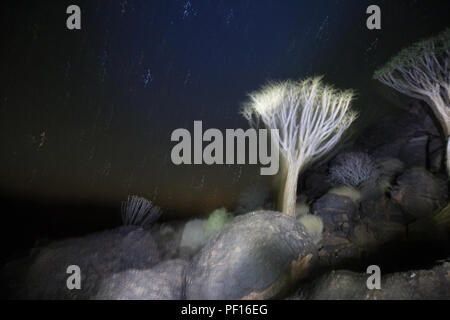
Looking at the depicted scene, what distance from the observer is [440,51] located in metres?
5.33

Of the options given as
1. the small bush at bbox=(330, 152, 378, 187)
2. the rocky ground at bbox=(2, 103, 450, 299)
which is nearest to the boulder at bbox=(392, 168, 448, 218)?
the rocky ground at bbox=(2, 103, 450, 299)

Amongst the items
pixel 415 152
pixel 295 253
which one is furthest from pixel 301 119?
pixel 415 152

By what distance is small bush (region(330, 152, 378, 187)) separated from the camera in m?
6.80

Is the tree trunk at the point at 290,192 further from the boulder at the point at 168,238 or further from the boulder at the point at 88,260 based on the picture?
the boulder at the point at 88,260

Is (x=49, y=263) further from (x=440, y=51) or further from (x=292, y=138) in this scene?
(x=440, y=51)

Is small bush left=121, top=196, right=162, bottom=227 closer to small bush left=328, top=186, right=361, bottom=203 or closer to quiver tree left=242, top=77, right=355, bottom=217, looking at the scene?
quiver tree left=242, top=77, right=355, bottom=217

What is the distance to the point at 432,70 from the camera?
5.47 metres

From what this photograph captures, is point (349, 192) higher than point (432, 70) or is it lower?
lower

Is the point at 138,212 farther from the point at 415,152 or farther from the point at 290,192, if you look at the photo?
the point at 415,152

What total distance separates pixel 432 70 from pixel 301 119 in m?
4.17

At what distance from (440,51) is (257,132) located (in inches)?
233

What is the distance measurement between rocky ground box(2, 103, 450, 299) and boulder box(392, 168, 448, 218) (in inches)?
0.8

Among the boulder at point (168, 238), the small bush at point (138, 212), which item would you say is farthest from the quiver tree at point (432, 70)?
the small bush at point (138, 212)
